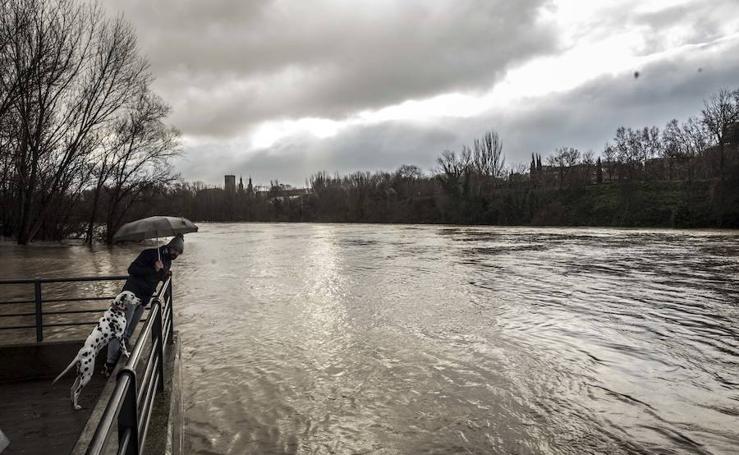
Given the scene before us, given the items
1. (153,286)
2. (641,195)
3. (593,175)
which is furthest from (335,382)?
(593,175)

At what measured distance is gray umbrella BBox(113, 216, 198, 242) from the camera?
738cm

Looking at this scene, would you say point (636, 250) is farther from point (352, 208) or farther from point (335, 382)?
point (352, 208)

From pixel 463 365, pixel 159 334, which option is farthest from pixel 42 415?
pixel 463 365

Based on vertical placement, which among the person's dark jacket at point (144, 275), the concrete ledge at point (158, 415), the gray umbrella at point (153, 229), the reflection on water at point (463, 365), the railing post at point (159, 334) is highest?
the gray umbrella at point (153, 229)

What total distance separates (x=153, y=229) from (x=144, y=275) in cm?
96

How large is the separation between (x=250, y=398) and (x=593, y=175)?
99.1 metres

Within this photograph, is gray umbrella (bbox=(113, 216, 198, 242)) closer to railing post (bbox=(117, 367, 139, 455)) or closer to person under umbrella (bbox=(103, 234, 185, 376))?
person under umbrella (bbox=(103, 234, 185, 376))

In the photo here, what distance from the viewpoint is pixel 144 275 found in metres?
6.79

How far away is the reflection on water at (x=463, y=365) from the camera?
5359mm

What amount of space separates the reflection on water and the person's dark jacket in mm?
1513

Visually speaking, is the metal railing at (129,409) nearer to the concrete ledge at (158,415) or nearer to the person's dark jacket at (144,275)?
the concrete ledge at (158,415)

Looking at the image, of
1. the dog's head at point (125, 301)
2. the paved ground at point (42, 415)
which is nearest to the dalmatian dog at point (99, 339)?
the dog's head at point (125, 301)

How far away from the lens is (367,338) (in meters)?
9.45

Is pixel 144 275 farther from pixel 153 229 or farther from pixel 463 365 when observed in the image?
pixel 463 365
